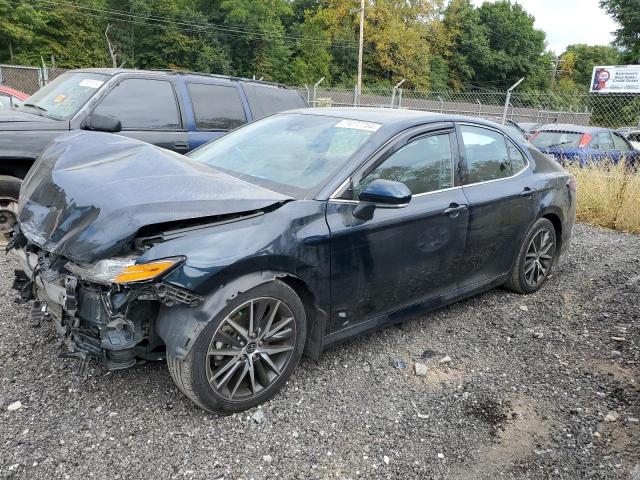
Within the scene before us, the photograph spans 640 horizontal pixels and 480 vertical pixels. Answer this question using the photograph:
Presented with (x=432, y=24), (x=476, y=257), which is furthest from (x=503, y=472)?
(x=432, y=24)

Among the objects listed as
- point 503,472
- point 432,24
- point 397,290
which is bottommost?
point 503,472

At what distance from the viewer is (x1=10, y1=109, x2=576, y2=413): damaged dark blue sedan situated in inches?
97.6

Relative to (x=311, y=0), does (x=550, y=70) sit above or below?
below

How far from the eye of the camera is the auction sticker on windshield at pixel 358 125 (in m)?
3.41

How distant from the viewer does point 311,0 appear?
62.9 meters

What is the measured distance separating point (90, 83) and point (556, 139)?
9430 millimetres

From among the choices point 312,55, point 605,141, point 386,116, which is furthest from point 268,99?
point 312,55

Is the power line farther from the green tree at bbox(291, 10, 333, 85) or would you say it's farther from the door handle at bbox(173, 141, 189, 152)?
the door handle at bbox(173, 141, 189, 152)

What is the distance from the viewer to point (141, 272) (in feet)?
7.82

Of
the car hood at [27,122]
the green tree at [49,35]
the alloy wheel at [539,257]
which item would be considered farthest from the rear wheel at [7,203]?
the green tree at [49,35]

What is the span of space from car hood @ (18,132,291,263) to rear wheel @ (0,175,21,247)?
200 centimetres

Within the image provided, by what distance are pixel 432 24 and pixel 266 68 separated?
77.9 ft

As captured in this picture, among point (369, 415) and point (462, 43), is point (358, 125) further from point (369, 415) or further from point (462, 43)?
point (462, 43)

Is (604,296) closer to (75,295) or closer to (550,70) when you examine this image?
(75,295)
